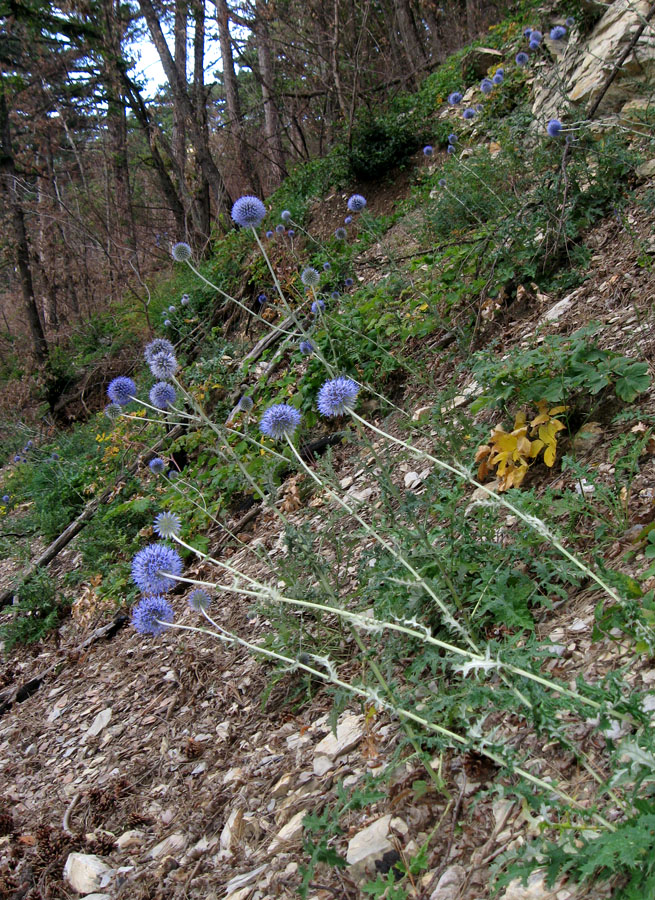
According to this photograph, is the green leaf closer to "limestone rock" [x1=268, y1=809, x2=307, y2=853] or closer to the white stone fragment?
"limestone rock" [x1=268, y1=809, x2=307, y2=853]

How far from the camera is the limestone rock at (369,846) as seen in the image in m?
1.65

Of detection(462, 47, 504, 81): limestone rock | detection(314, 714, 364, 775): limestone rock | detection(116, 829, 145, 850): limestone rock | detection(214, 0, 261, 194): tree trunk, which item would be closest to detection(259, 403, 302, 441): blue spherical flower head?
detection(314, 714, 364, 775): limestone rock

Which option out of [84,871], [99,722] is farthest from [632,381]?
[99,722]

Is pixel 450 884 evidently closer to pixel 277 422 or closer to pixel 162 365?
pixel 277 422

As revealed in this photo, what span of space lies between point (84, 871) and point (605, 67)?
5899 mm

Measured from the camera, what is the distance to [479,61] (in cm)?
860

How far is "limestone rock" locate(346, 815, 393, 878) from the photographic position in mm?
1651

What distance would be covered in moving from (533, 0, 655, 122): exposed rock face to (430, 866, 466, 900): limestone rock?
4393 mm

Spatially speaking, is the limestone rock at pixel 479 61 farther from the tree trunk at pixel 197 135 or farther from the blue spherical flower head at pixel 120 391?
the blue spherical flower head at pixel 120 391

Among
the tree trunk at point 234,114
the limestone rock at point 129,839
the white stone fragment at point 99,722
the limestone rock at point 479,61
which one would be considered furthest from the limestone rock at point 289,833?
the tree trunk at point 234,114

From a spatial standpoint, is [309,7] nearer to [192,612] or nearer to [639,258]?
[639,258]

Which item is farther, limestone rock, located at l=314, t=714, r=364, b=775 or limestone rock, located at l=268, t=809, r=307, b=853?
limestone rock, located at l=314, t=714, r=364, b=775

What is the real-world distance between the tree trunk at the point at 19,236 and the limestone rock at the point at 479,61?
7.17 meters

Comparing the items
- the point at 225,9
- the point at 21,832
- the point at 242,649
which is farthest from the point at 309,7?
the point at 21,832
